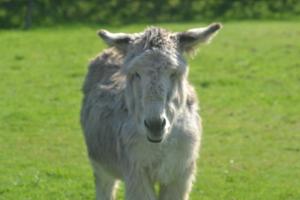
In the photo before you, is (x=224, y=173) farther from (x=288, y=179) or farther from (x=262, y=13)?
(x=262, y=13)

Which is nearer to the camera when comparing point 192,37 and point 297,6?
point 192,37

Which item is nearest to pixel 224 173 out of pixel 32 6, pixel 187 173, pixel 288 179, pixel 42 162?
pixel 288 179

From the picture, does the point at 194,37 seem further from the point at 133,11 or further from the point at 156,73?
the point at 133,11

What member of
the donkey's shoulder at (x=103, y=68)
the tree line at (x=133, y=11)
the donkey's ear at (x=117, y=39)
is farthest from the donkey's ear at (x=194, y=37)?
the tree line at (x=133, y=11)

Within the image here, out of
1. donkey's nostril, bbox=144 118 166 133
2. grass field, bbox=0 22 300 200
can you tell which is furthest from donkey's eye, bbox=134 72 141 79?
grass field, bbox=0 22 300 200

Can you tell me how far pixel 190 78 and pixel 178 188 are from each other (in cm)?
1075

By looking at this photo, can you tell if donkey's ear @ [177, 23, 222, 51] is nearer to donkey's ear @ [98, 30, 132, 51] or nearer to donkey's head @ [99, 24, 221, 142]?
donkey's head @ [99, 24, 221, 142]

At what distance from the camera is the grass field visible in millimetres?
9781

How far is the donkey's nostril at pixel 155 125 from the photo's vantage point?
5.69m

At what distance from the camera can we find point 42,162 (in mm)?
10859

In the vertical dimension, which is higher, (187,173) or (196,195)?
(187,173)

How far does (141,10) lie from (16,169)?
2079cm

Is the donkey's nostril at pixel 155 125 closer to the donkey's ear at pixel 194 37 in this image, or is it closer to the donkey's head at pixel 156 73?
the donkey's head at pixel 156 73

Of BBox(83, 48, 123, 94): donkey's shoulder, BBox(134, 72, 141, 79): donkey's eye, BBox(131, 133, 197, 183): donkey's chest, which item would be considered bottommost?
BBox(131, 133, 197, 183): donkey's chest
